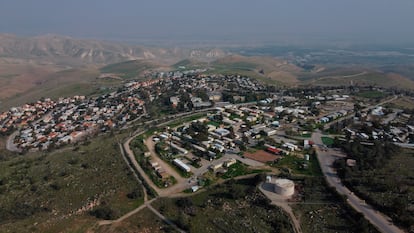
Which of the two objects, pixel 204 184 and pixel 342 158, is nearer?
pixel 204 184

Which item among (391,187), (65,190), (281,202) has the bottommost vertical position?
(65,190)

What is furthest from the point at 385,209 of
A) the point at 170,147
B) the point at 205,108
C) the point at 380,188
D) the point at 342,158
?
the point at 205,108

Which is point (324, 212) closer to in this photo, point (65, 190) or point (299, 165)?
point (299, 165)

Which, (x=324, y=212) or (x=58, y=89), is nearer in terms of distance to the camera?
Answer: (x=324, y=212)

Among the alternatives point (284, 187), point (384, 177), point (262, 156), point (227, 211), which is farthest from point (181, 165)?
point (384, 177)

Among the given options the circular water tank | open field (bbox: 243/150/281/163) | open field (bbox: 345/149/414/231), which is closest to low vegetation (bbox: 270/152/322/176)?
open field (bbox: 243/150/281/163)

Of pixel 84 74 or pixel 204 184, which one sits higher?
pixel 204 184

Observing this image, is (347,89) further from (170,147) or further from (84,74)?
(84,74)
